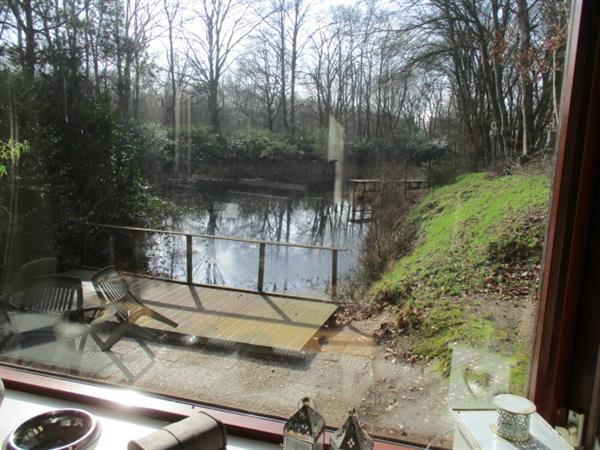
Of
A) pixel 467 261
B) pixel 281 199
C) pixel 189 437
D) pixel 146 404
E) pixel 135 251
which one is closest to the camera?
pixel 189 437

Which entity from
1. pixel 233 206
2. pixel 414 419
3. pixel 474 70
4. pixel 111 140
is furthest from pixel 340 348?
pixel 111 140

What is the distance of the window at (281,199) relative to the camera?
1064mm

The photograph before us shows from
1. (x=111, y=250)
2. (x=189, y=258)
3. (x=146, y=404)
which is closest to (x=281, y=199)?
(x=189, y=258)

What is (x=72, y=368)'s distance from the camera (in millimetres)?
1349

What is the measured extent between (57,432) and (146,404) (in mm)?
181

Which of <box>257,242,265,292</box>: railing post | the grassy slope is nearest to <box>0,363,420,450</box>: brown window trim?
the grassy slope

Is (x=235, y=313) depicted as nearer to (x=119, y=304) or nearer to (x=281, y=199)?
(x=119, y=304)

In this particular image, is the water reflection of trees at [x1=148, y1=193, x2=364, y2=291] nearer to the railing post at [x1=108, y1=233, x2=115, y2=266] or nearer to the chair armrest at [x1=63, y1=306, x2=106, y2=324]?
the railing post at [x1=108, y1=233, x2=115, y2=266]

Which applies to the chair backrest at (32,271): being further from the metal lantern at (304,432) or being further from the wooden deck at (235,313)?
A: the metal lantern at (304,432)

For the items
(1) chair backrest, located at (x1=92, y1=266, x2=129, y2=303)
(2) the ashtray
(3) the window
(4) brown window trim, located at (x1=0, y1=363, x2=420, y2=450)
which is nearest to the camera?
(2) the ashtray

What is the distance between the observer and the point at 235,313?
5.96 ft

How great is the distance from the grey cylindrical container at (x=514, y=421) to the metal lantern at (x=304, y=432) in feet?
1.01

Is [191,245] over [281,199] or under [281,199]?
under

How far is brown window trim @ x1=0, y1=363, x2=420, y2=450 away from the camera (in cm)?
85
